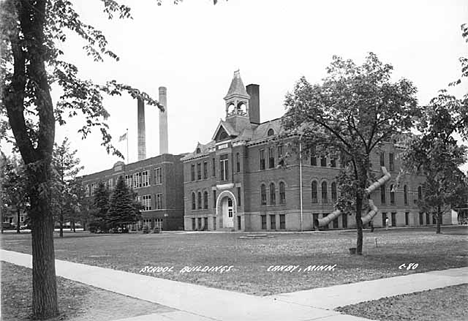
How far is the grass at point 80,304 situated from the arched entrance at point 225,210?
4413 centimetres

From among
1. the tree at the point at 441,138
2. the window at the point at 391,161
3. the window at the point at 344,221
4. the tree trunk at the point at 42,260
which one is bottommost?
the window at the point at 344,221

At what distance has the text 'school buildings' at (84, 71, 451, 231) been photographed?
50406 millimetres

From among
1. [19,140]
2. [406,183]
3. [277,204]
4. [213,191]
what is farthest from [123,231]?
[19,140]

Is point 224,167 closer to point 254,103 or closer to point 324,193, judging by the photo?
point 254,103

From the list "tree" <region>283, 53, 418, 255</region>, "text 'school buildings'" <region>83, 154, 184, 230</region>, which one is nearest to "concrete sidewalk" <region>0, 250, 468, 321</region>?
→ "tree" <region>283, 53, 418, 255</region>

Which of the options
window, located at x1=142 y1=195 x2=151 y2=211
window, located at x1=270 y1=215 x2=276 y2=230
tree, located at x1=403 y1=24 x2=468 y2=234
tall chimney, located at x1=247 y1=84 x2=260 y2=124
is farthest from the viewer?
window, located at x1=142 y1=195 x2=151 y2=211

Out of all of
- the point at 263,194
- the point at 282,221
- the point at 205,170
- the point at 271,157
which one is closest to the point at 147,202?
the point at 205,170

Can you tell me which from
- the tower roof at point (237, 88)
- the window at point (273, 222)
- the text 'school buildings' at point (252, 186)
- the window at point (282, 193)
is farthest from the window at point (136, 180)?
the window at point (282, 193)

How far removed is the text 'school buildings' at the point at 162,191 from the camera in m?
69.4

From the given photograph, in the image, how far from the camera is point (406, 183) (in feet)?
204

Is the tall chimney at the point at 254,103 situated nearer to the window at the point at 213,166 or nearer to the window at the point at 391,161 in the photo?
the window at the point at 213,166

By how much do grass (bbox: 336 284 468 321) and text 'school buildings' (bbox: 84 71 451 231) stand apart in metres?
34.0

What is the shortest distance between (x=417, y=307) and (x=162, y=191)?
62295 mm

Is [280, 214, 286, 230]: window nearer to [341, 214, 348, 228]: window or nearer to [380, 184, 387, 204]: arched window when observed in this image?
[341, 214, 348, 228]: window
